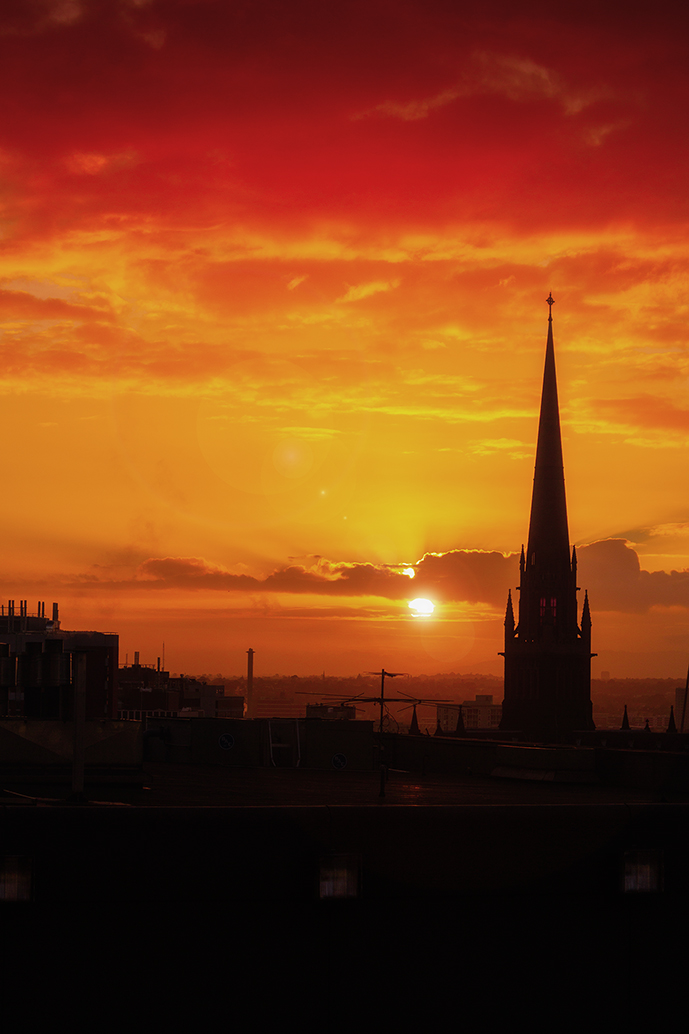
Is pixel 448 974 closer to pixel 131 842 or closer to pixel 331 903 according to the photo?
pixel 331 903

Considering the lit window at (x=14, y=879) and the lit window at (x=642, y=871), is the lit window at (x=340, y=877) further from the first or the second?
the lit window at (x=642, y=871)

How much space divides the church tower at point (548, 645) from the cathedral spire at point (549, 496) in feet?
0.44

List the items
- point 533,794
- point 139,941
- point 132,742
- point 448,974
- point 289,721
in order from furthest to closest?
point 289,721, point 533,794, point 132,742, point 448,974, point 139,941

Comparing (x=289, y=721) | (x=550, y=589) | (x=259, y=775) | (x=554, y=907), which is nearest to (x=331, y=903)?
(x=554, y=907)

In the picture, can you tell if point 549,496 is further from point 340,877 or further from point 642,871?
point 340,877

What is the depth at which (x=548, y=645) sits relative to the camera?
153 m

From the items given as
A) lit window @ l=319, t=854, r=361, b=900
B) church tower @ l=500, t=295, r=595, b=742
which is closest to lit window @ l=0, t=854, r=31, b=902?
lit window @ l=319, t=854, r=361, b=900

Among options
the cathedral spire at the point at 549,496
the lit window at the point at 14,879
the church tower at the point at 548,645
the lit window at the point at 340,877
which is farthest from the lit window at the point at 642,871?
the cathedral spire at the point at 549,496

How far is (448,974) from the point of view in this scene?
24109mm

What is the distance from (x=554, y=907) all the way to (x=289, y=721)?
78.9 feet

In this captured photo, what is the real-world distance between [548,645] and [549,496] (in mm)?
20193

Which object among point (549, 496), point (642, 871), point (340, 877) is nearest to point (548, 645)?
point (549, 496)

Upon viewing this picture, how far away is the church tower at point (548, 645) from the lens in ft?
502

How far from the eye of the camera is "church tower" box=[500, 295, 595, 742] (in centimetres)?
15288
